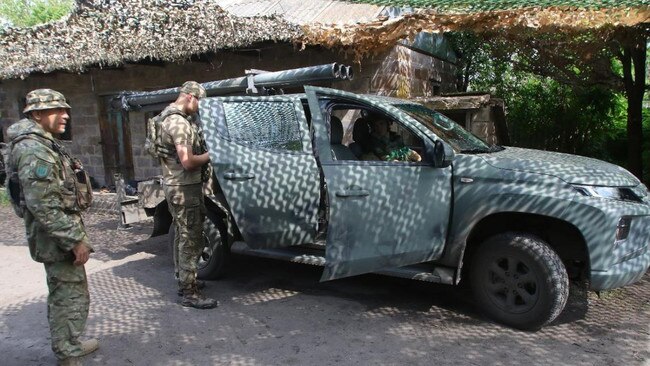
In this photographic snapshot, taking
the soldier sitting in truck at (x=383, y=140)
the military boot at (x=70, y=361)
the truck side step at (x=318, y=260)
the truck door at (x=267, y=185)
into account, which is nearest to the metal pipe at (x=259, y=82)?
the truck door at (x=267, y=185)

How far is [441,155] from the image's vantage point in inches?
139

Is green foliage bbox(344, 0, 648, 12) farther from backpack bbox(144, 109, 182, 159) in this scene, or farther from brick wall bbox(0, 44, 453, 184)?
backpack bbox(144, 109, 182, 159)

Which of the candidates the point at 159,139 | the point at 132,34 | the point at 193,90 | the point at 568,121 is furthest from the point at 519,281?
the point at 568,121

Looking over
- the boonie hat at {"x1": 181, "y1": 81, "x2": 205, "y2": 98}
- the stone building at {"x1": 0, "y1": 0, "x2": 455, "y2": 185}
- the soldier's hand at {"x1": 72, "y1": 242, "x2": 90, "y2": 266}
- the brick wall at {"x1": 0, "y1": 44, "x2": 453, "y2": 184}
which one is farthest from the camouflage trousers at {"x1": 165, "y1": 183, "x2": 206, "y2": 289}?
the brick wall at {"x1": 0, "y1": 44, "x2": 453, "y2": 184}

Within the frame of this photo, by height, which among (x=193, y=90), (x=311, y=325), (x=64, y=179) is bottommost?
(x=311, y=325)

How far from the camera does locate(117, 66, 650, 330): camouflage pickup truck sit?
3.35m

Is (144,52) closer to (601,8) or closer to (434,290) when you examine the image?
(434,290)

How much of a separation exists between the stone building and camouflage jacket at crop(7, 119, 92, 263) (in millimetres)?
4310

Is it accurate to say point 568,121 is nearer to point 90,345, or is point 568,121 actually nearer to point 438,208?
point 438,208

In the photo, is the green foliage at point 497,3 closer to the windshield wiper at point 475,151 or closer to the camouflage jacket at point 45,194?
the windshield wiper at point 475,151

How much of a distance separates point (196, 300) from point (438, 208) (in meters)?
2.25

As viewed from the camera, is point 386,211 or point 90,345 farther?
point 386,211

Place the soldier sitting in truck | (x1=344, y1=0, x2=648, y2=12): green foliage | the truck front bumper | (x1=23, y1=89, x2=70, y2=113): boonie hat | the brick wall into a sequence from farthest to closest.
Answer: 1. the brick wall
2. (x1=344, y1=0, x2=648, y2=12): green foliage
3. the soldier sitting in truck
4. the truck front bumper
5. (x1=23, y1=89, x2=70, y2=113): boonie hat

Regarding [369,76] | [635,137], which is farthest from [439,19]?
[635,137]
